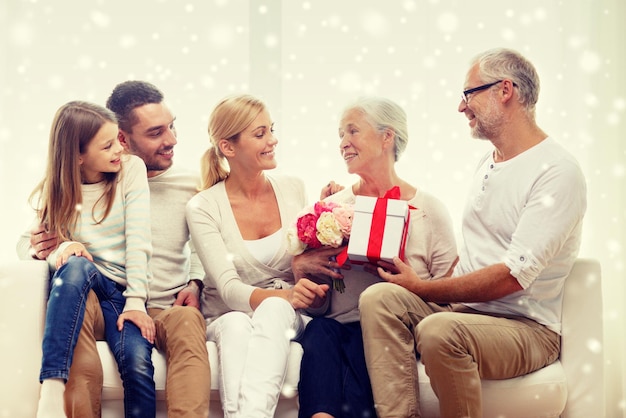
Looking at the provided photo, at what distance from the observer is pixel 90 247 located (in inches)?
107

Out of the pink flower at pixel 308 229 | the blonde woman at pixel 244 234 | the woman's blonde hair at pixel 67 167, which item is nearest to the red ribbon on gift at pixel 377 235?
the pink flower at pixel 308 229

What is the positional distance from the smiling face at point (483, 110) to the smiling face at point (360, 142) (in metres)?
0.39

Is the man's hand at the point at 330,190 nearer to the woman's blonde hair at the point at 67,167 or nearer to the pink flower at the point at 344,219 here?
the pink flower at the point at 344,219

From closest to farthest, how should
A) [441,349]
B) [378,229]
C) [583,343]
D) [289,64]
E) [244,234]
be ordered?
[441,349] → [583,343] → [378,229] → [244,234] → [289,64]

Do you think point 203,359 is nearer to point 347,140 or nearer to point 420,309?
point 420,309

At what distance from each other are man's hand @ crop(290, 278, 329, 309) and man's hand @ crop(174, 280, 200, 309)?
44 cm

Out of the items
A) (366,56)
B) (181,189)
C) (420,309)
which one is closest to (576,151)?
(366,56)

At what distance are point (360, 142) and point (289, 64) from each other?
118 cm

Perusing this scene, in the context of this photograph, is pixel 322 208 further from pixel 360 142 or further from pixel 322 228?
pixel 360 142

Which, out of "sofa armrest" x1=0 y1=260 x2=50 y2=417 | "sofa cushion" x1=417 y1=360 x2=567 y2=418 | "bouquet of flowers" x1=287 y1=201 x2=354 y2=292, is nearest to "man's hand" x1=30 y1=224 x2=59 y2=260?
"sofa armrest" x1=0 y1=260 x2=50 y2=417

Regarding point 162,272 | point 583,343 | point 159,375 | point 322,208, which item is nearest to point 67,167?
point 162,272

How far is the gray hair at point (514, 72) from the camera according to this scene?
2.53m

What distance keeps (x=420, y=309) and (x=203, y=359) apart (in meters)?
0.70

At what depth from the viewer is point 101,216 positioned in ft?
9.03
